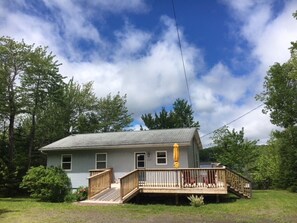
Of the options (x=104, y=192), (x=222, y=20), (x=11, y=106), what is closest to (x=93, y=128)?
(x=11, y=106)

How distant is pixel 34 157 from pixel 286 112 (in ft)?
75.3

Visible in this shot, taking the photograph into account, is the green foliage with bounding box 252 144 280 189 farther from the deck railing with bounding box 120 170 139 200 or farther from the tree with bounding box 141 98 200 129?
the tree with bounding box 141 98 200 129

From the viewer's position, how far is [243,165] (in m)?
26.7

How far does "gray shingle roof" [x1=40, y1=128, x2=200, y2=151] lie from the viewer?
18.6 m

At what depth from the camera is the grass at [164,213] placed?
1084 cm

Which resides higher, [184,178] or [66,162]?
[66,162]

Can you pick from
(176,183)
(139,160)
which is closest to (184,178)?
(176,183)

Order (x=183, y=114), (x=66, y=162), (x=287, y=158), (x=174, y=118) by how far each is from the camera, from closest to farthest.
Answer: (x=66, y=162)
(x=287, y=158)
(x=174, y=118)
(x=183, y=114)

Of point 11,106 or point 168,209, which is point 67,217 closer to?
point 168,209

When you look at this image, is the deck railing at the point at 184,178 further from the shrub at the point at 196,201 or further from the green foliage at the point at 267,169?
the green foliage at the point at 267,169

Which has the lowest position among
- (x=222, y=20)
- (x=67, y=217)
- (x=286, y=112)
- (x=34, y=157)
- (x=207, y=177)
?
(x=67, y=217)

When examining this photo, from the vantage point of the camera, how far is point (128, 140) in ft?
65.3

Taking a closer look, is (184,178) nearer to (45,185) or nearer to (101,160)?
Answer: (101,160)

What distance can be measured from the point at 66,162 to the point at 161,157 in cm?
672
